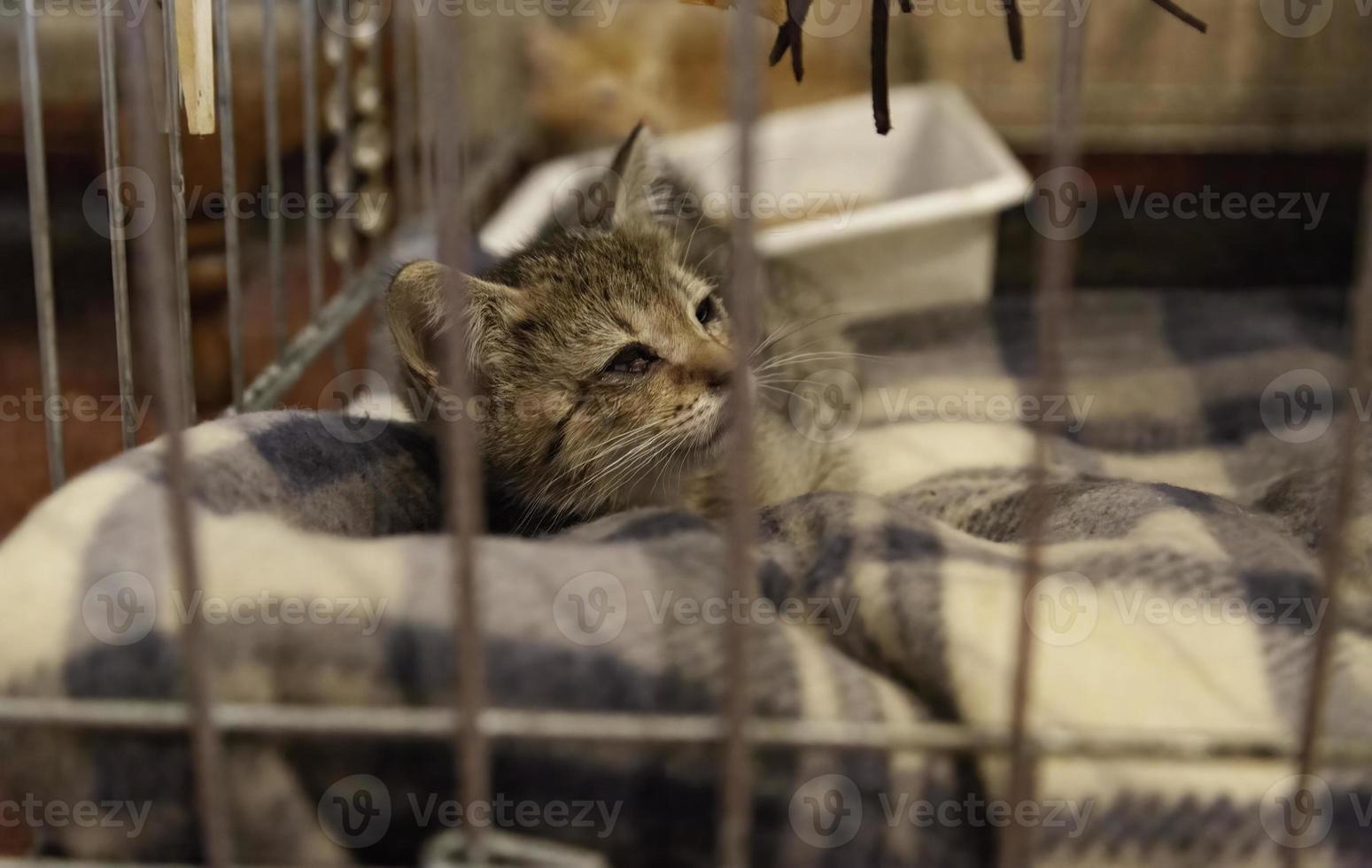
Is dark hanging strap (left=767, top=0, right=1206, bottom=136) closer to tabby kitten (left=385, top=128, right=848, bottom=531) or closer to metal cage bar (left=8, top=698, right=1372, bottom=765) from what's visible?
tabby kitten (left=385, top=128, right=848, bottom=531)

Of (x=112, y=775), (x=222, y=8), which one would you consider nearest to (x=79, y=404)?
(x=222, y=8)

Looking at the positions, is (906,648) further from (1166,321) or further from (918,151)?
(918,151)

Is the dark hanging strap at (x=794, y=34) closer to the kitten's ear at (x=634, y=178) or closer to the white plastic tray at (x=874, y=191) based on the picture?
the kitten's ear at (x=634, y=178)

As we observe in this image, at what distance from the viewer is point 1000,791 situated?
0.73 meters

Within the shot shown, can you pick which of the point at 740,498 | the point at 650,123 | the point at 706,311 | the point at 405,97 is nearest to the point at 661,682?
the point at 740,498

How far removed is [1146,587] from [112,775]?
72 cm

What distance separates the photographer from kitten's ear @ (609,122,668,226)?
5.11ft

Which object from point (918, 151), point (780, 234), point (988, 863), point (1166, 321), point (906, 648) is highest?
point (918, 151)

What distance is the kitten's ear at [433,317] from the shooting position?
3.64ft

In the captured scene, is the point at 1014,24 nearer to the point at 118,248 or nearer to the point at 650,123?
the point at 118,248

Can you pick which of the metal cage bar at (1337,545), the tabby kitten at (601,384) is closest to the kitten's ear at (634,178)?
the tabby kitten at (601,384)

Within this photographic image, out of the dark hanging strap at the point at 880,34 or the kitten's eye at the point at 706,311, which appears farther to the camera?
the kitten's eye at the point at 706,311

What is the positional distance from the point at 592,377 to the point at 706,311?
201 mm

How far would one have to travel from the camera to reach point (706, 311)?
1.45 metres
